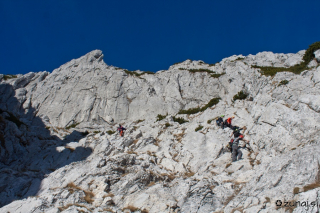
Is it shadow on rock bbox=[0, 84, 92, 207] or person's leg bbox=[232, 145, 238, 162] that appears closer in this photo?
person's leg bbox=[232, 145, 238, 162]

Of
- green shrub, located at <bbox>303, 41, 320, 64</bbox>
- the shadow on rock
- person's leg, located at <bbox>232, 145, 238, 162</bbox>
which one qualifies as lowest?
person's leg, located at <bbox>232, 145, 238, 162</bbox>

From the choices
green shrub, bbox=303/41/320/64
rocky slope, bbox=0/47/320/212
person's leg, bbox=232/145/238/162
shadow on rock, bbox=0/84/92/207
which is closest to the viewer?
rocky slope, bbox=0/47/320/212

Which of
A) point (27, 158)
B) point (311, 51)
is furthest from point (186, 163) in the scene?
point (311, 51)

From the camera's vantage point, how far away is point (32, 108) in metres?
49.8

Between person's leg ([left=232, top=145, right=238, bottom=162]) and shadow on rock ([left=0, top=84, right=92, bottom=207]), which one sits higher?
shadow on rock ([left=0, top=84, right=92, bottom=207])

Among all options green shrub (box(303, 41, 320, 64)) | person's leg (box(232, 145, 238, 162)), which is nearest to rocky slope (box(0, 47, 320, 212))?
person's leg (box(232, 145, 238, 162))

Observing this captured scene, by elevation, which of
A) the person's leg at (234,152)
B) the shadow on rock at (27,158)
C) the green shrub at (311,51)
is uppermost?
the green shrub at (311,51)

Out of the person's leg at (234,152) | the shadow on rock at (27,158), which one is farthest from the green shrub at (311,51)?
the shadow on rock at (27,158)

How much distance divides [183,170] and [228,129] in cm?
639

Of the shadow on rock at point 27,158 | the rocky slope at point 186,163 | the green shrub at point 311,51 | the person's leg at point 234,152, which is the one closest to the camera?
the rocky slope at point 186,163

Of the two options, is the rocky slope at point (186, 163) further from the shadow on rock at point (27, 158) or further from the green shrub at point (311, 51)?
the green shrub at point (311, 51)

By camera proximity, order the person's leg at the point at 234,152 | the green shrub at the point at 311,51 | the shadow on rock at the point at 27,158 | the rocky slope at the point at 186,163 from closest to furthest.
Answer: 1. the rocky slope at the point at 186,163
2. the person's leg at the point at 234,152
3. the shadow on rock at the point at 27,158
4. the green shrub at the point at 311,51

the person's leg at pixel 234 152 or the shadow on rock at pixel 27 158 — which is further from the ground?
the shadow on rock at pixel 27 158

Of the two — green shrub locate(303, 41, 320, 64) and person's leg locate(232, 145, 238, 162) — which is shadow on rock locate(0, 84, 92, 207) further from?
green shrub locate(303, 41, 320, 64)
